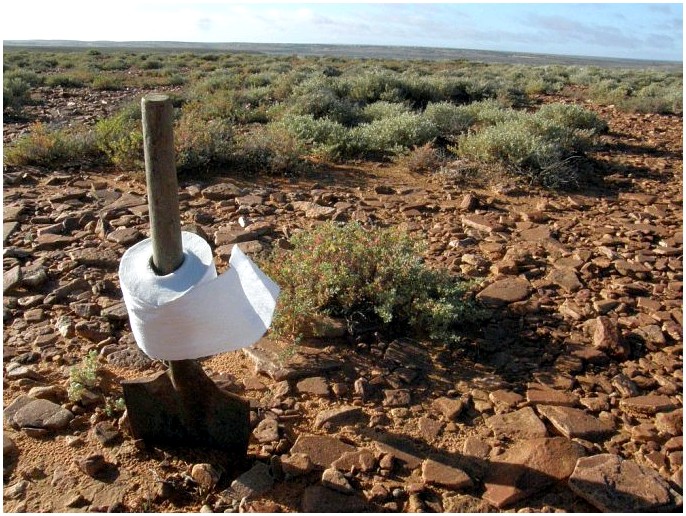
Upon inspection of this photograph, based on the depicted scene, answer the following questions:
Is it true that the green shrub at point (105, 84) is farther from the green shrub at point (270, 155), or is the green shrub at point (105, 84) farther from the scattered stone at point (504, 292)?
→ the scattered stone at point (504, 292)

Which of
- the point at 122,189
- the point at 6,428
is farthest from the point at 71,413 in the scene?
the point at 122,189

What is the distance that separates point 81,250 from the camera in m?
4.07

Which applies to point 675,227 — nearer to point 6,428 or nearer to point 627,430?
point 627,430

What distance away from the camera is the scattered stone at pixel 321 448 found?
225cm

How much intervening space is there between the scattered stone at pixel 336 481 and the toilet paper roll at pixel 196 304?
0.58 m

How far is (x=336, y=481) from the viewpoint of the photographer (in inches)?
83.8

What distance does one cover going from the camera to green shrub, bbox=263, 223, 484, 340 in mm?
3057

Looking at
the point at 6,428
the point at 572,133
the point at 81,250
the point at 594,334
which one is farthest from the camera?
the point at 572,133

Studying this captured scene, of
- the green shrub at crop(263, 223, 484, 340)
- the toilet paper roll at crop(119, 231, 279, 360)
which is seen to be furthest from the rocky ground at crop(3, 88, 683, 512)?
the toilet paper roll at crop(119, 231, 279, 360)

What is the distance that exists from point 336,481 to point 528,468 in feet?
2.42

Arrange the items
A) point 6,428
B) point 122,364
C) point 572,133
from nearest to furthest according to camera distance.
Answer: point 6,428
point 122,364
point 572,133

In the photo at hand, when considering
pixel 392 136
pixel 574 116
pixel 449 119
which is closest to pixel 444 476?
pixel 392 136

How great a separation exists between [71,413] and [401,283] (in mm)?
1773

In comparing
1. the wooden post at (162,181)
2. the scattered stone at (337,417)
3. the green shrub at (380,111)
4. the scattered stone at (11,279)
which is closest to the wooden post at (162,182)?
the wooden post at (162,181)
